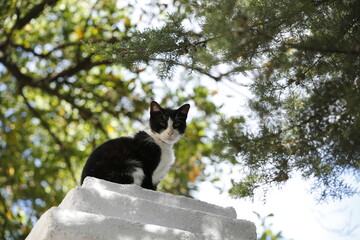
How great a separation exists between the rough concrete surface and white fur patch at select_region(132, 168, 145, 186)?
28 cm

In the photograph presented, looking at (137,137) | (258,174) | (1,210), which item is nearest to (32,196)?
(1,210)

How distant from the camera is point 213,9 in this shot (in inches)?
78.6

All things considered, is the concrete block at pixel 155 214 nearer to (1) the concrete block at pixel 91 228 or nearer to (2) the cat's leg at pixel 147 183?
(1) the concrete block at pixel 91 228

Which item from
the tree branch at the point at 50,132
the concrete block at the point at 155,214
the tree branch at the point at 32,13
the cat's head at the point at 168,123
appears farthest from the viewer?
the tree branch at the point at 50,132

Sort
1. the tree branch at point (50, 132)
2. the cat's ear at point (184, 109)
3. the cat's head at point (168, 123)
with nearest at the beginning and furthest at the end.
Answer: the cat's head at point (168, 123)
the cat's ear at point (184, 109)
the tree branch at point (50, 132)

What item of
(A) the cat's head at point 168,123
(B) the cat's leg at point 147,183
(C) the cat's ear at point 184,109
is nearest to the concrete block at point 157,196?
(B) the cat's leg at point 147,183

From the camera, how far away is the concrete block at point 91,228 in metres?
1.50

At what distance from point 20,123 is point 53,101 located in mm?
421

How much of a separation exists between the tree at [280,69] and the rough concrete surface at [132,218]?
1.52 ft

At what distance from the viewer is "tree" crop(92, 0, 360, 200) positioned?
70.3 inches

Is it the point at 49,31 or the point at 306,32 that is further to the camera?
the point at 49,31

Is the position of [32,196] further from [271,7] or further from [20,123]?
[271,7]

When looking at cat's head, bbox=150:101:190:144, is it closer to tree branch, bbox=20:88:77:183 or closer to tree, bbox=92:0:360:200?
tree, bbox=92:0:360:200

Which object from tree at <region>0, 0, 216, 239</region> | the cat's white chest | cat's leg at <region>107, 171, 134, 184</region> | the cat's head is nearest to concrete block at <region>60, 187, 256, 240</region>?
cat's leg at <region>107, 171, 134, 184</region>
